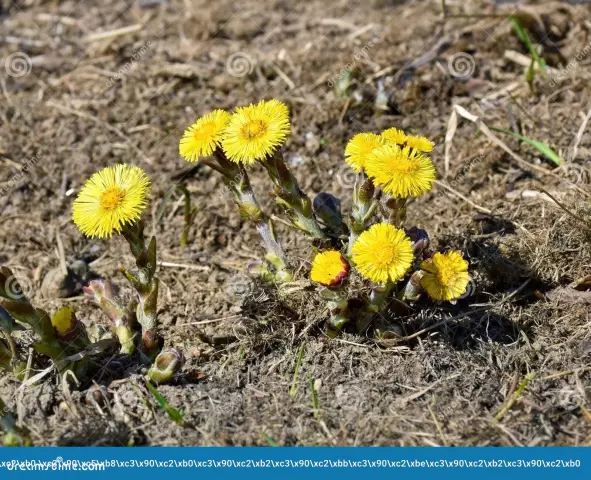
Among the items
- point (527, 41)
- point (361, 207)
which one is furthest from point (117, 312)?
point (527, 41)

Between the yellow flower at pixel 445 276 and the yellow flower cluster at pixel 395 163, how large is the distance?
25cm

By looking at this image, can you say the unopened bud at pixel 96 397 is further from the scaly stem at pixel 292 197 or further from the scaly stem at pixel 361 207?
the scaly stem at pixel 361 207

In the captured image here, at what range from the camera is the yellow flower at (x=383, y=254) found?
220 centimetres

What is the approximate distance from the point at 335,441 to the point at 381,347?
0.45 metres

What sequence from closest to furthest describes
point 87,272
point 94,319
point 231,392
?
point 231,392, point 94,319, point 87,272

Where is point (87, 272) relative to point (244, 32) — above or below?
below

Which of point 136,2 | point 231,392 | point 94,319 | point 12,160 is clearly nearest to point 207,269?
point 94,319

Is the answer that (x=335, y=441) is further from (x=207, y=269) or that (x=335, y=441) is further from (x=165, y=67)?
(x=165, y=67)

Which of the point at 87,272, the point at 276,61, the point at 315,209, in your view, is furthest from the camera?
the point at 276,61

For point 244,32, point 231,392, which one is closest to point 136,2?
point 244,32

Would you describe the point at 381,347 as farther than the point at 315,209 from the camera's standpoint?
No

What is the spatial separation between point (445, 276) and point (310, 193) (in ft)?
3.86

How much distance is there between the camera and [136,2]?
4.85 m

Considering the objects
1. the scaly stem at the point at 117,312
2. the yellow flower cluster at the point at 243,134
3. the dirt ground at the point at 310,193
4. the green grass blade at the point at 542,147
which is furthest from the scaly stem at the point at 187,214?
the green grass blade at the point at 542,147
